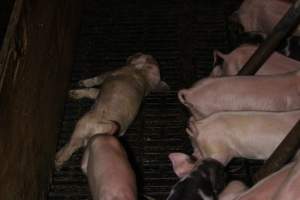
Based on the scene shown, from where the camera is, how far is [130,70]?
3.35 m

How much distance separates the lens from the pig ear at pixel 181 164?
2600 millimetres

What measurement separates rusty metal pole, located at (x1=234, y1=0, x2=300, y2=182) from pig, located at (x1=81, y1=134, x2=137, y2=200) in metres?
0.59

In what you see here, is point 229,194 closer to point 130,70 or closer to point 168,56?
point 130,70

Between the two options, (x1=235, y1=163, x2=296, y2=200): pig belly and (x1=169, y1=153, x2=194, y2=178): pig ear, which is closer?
(x1=235, y1=163, x2=296, y2=200): pig belly

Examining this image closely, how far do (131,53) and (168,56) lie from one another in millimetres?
239

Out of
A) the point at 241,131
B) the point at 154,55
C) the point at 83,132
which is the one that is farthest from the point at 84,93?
the point at 241,131

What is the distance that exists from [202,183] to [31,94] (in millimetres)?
831

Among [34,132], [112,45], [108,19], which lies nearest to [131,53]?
[112,45]

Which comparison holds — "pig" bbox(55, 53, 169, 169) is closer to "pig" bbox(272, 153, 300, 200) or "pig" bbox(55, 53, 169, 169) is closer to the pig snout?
the pig snout

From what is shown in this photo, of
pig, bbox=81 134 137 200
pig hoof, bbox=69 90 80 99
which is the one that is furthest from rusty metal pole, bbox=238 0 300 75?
pig hoof, bbox=69 90 80 99

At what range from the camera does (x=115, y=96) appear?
10.1 feet

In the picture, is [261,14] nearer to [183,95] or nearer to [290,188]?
[183,95]

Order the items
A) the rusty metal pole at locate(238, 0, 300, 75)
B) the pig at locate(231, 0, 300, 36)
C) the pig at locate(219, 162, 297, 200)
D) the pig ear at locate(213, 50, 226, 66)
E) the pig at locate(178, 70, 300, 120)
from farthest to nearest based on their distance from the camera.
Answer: the pig at locate(231, 0, 300, 36), the pig ear at locate(213, 50, 226, 66), the pig at locate(178, 70, 300, 120), the rusty metal pole at locate(238, 0, 300, 75), the pig at locate(219, 162, 297, 200)

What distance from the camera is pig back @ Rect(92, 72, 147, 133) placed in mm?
3021
